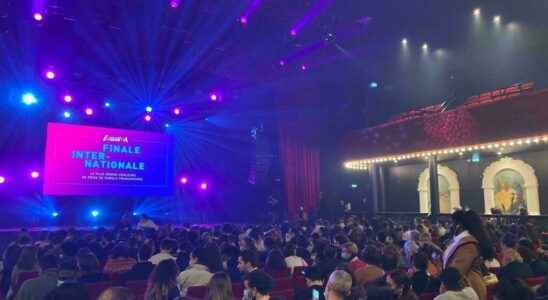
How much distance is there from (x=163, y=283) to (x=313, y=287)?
5.13ft

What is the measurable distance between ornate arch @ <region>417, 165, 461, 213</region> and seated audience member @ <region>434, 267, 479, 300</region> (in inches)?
682

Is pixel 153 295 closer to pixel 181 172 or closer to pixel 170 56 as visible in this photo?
pixel 170 56

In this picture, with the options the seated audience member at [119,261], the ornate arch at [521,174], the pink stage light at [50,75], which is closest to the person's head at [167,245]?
the seated audience member at [119,261]

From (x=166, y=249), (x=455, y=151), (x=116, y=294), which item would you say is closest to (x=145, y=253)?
(x=166, y=249)

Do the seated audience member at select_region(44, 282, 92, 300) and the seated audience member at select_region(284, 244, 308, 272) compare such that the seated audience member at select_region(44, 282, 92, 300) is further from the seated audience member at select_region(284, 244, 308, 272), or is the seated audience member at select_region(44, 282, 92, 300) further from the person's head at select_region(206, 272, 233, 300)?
the seated audience member at select_region(284, 244, 308, 272)

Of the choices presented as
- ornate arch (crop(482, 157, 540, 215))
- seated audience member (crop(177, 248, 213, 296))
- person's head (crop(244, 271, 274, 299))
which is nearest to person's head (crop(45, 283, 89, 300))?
person's head (crop(244, 271, 274, 299))

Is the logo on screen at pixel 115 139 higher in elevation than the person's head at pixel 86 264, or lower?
higher

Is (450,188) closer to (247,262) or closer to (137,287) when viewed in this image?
(247,262)

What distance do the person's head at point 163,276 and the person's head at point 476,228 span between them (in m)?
3.03

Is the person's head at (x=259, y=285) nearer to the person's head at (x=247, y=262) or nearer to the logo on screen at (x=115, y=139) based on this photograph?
the person's head at (x=247, y=262)

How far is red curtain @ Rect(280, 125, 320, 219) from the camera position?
21375 mm

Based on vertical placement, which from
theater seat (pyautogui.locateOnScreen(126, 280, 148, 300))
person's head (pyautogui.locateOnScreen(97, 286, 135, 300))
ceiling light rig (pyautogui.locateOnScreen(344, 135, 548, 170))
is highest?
ceiling light rig (pyautogui.locateOnScreen(344, 135, 548, 170))

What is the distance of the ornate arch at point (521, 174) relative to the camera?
16.7m

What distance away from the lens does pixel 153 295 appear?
3918 millimetres
